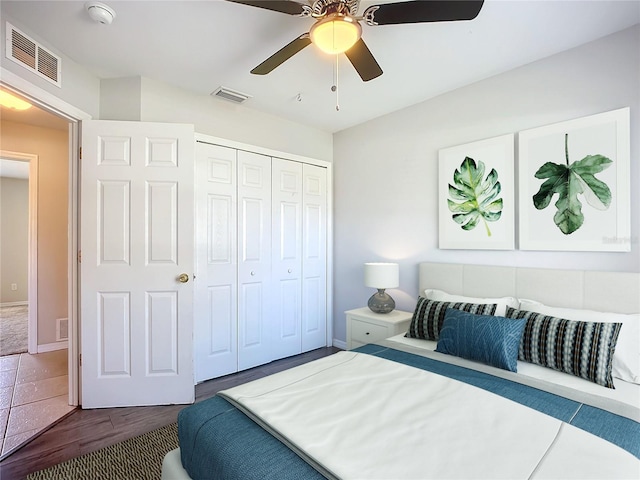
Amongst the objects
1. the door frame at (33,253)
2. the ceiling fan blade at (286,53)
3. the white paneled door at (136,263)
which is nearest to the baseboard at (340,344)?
the white paneled door at (136,263)

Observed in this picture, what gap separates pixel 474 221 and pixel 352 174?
1.54 meters

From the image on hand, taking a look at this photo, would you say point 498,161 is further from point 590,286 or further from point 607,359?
point 607,359

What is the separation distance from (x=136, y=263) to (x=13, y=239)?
583 centimetres

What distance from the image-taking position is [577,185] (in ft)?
7.22

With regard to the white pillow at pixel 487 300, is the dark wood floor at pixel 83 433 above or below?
below

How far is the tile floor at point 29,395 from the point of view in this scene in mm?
2199

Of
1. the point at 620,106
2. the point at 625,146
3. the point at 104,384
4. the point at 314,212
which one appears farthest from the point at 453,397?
the point at 314,212

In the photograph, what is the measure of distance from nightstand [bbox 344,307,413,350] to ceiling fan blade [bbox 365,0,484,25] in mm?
2143

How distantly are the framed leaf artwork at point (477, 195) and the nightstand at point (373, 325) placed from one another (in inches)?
30.0

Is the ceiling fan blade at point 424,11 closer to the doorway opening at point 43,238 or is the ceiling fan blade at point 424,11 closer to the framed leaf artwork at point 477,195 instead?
the framed leaf artwork at point 477,195

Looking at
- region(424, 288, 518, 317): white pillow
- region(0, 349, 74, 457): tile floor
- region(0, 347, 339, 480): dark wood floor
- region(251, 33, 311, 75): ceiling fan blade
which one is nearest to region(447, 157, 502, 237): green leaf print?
region(424, 288, 518, 317): white pillow

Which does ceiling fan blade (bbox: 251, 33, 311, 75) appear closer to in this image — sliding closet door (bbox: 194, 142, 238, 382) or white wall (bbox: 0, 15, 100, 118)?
sliding closet door (bbox: 194, 142, 238, 382)

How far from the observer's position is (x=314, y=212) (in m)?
3.85

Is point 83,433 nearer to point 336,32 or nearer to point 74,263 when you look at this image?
point 74,263
